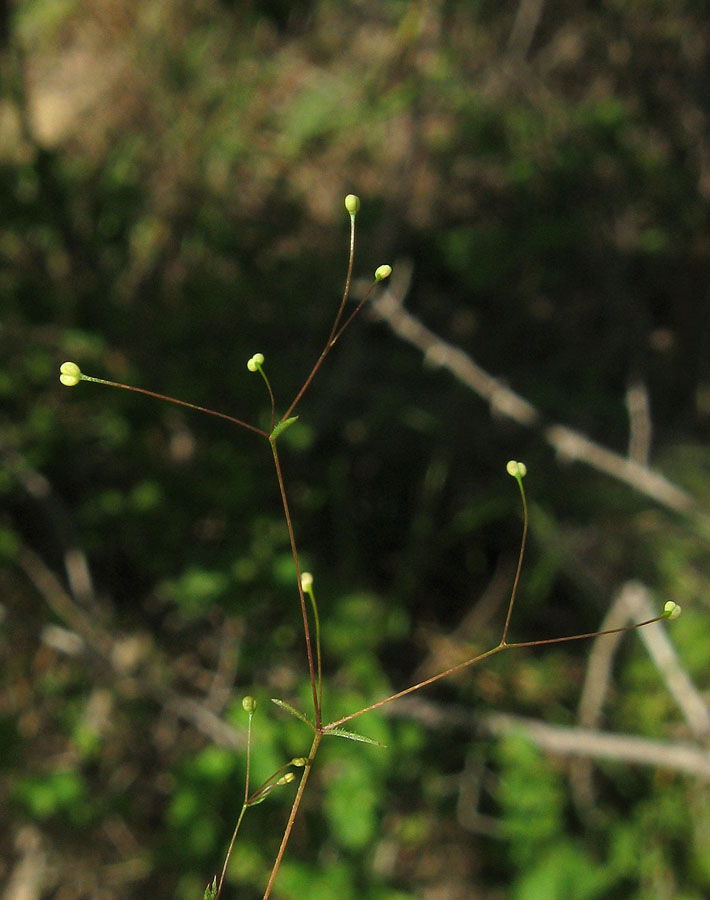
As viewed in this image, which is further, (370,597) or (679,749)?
(370,597)

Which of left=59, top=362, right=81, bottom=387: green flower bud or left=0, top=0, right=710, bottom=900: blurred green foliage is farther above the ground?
left=59, top=362, right=81, bottom=387: green flower bud

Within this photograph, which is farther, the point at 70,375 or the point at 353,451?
the point at 353,451

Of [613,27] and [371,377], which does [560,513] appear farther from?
[613,27]

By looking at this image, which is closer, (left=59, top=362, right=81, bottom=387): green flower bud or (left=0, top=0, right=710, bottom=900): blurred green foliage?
(left=59, top=362, right=81, bottom=387): green flower bud

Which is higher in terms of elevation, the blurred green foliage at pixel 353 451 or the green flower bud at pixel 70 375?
the green flower bud at pixel 70 375

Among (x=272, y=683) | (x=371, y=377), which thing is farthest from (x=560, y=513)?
(x=272, y=683)

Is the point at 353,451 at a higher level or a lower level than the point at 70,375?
lower

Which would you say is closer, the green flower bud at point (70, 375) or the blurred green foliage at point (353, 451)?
the green flower bud at point (70, 375)

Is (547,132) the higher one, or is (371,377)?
(547,132)
